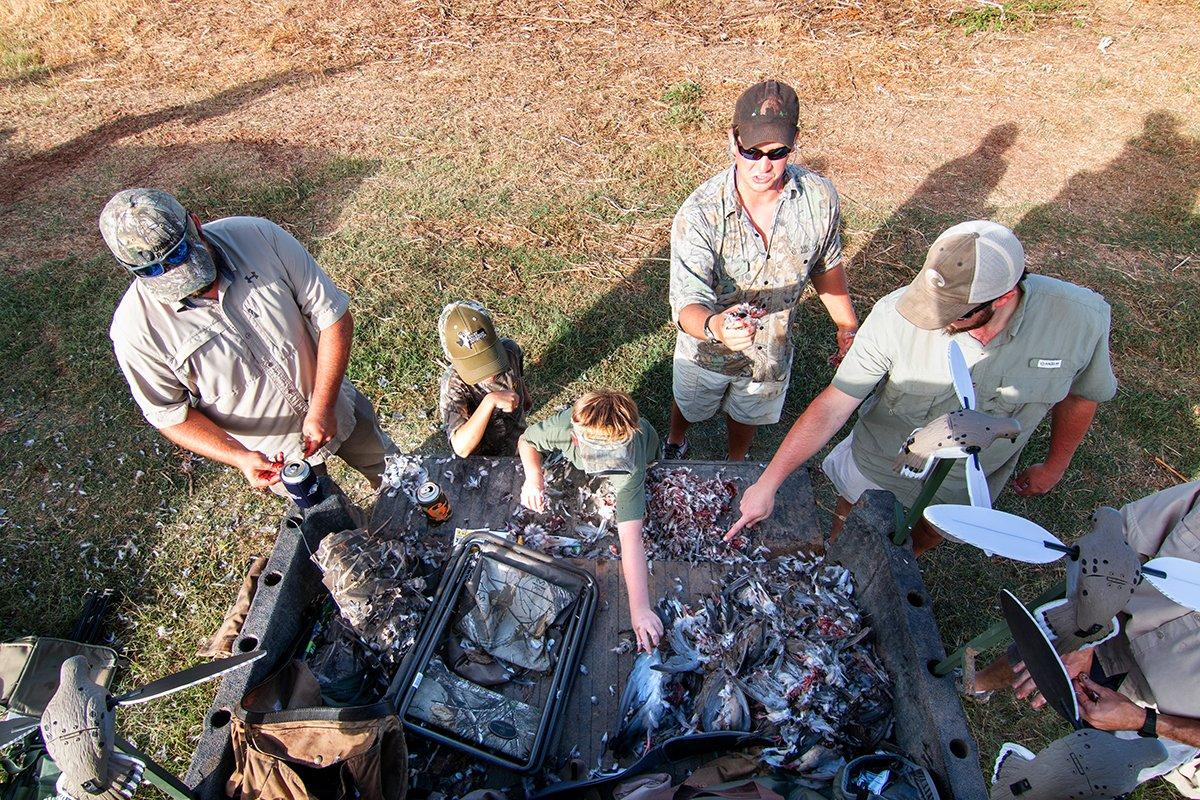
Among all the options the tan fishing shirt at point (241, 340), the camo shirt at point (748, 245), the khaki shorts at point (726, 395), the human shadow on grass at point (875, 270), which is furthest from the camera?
the human shadow on grass at point (875, 270)

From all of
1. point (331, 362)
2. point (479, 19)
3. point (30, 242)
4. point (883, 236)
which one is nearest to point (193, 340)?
point (331, 362)

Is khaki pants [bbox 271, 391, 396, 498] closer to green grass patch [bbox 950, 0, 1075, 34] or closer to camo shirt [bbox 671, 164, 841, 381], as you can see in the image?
camo shirt [bbox 671, 164, 841, 381]

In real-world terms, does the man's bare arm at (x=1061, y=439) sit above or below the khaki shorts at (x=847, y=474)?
above

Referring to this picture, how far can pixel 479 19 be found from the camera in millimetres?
10641

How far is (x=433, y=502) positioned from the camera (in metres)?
3.58

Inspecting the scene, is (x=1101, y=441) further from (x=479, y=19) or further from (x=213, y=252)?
(x=479, y=19)

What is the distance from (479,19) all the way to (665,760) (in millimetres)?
11461

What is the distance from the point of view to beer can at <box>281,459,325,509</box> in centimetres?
322

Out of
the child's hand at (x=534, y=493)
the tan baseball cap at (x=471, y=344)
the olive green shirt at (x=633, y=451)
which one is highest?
the tan baseball cap at (x=471, y=344)

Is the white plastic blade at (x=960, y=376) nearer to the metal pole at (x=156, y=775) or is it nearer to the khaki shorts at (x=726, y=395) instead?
the khaki shorts at (x=726, y=395)

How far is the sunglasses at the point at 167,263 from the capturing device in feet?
10.2

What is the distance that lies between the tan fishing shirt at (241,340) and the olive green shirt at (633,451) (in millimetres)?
1533

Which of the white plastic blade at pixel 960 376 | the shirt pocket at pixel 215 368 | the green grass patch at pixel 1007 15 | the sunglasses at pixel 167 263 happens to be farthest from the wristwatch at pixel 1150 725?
the green grass patch at pixel 1007 15

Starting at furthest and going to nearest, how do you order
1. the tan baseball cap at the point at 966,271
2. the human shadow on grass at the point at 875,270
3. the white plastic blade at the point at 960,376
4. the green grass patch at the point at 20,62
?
the green grass patch at the point at 20,62 < the human shadow on grass at the point at 875,270 < the tan baseball cap at the point at 966,271 < the white plastic blade at the point at 960,376
